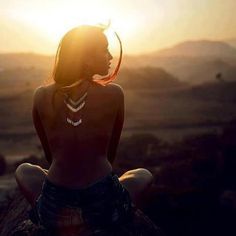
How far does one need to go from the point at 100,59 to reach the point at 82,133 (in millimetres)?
426

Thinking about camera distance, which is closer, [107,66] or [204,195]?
[107,66]

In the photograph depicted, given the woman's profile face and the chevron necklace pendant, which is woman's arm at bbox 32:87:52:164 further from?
the woman's profile face

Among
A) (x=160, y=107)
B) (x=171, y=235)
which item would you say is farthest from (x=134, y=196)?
(x=160, y=107)

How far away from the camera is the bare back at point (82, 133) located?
10.5 feet

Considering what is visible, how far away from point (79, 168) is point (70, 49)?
0.68 meters

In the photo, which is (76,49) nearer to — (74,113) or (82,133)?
(74,113)

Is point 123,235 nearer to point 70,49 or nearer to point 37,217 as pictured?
point 37,217

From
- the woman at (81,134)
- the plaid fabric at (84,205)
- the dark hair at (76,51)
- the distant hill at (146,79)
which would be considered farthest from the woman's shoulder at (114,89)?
the distant hill at (146,79)

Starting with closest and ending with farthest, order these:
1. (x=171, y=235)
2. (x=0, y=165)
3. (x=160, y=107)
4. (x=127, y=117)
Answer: (x=171, y=235) → (x=0, y=165) → (x=127, y=117) → (x=160, y=107)

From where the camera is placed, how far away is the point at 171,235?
6.22m

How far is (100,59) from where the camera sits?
3195 mm

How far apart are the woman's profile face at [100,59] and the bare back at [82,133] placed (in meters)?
0.10

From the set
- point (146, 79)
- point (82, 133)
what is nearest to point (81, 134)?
point (82, 133)

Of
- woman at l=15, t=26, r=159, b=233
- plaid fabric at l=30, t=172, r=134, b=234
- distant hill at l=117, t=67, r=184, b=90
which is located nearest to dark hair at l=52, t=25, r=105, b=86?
woman at l=15, t=26, r=159, b=233
